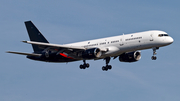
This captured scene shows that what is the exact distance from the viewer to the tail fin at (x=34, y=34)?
8244 cm

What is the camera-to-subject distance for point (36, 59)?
8100 cm

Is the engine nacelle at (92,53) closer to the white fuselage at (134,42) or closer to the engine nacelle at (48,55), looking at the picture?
the white fuselage at (134,42)

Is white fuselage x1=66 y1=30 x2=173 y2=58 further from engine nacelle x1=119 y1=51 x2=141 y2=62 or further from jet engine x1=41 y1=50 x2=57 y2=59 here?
jet engine x1=41 y1=50 x2=57 y2=59

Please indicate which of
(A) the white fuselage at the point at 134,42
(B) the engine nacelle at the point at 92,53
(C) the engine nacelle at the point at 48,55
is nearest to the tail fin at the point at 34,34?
(C) the engine nacelle at the point at 48,55

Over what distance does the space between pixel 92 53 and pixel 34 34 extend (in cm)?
1700

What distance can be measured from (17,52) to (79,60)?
1319 cm

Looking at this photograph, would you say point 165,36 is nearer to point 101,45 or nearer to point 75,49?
point 101,45

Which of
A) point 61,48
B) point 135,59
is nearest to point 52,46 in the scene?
point 61,48

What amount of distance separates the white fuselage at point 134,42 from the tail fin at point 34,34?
49.1 ft

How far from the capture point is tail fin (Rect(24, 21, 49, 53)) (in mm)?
82438

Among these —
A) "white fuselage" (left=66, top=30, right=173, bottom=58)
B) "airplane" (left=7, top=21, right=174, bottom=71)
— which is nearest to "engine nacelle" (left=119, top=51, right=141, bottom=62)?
"airplane" (left=7, top=21, right=174, bottom=71)

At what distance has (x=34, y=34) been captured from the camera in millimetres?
83688

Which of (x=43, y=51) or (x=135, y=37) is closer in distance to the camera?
(x=135, y=37)

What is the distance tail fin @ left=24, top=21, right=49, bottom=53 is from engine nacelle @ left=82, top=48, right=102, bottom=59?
12.1 metres
